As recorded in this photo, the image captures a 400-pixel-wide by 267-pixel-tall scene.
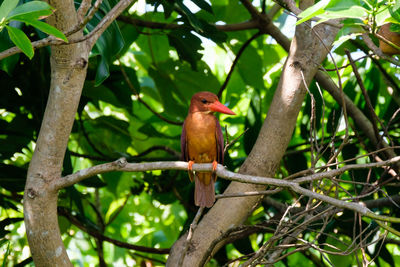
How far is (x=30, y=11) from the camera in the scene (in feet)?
4.72

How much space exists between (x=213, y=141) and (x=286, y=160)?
2.01 feet

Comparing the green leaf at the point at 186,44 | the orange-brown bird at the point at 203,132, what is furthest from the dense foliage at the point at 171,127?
the orange-brown bird at the point at 203,132

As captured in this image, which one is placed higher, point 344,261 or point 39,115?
point 39,115

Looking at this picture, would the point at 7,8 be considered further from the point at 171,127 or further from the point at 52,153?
the point at 171,127

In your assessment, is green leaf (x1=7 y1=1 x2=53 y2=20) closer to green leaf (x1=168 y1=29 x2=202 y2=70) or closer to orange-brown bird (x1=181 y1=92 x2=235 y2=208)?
orange-brown bird (x1=181 y1=92 x2=235 y2=208)

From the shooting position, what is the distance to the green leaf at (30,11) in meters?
1.44

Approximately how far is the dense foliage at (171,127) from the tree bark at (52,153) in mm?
961

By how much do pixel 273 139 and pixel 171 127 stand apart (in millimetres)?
1977

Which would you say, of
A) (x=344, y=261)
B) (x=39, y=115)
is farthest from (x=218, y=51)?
(x=344, y=261)

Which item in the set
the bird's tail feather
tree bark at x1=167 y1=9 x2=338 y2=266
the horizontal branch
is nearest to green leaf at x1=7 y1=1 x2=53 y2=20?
the horizontal branch

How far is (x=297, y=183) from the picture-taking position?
2059 mm

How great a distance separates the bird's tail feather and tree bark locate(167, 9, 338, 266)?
0.99 feet

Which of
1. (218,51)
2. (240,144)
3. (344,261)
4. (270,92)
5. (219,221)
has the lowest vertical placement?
(344,261)

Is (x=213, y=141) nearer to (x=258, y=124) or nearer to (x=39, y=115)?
(x=258, y=124)
